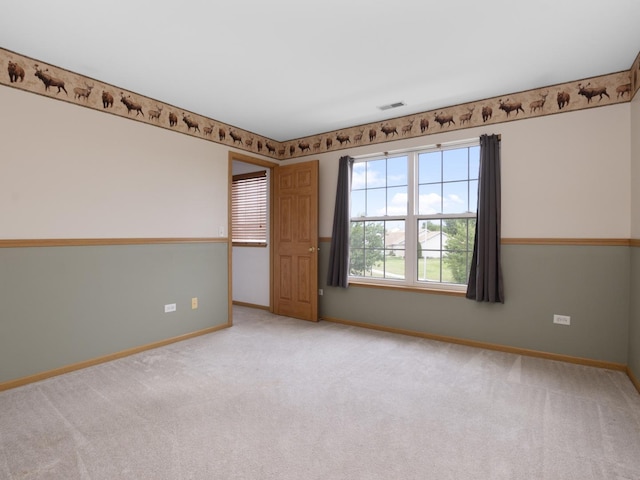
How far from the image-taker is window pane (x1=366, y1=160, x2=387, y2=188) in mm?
4471

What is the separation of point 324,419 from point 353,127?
11.8 ft

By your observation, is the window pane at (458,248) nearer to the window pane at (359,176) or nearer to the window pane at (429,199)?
the window pane at (429,199)

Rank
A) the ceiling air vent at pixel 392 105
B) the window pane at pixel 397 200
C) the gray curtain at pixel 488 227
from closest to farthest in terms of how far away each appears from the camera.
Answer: the gray curtain at pixel 488 227 < the ceiling air vent at pixel 392 105 < the window pane at pixel 397 200

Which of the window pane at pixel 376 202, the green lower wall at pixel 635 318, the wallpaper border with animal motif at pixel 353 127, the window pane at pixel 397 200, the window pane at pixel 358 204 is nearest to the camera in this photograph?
the green lower wall at pixel 635 318

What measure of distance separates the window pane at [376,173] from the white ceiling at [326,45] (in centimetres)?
97

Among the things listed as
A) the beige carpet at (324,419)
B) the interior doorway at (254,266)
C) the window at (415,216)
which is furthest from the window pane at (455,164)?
the interior doorway at (254,266)

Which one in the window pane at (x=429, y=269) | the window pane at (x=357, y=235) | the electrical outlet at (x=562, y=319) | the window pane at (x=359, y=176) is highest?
the window pane at (x=359, y=176)

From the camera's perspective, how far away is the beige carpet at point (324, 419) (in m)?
1.79

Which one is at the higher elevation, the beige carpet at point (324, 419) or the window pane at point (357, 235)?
the window pane at point (357, 235)

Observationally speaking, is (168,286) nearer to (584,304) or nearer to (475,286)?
(475,286)

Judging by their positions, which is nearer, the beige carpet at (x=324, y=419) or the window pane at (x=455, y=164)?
the beige carpet at (x=324, y=419)

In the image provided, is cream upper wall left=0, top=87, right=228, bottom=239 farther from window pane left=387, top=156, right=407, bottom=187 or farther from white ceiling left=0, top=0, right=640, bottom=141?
window pane left=387, top=156, right=407, bottom=187

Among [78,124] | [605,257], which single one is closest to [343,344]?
[605,257]

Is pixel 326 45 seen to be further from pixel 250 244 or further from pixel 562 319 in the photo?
pixel 250 244
